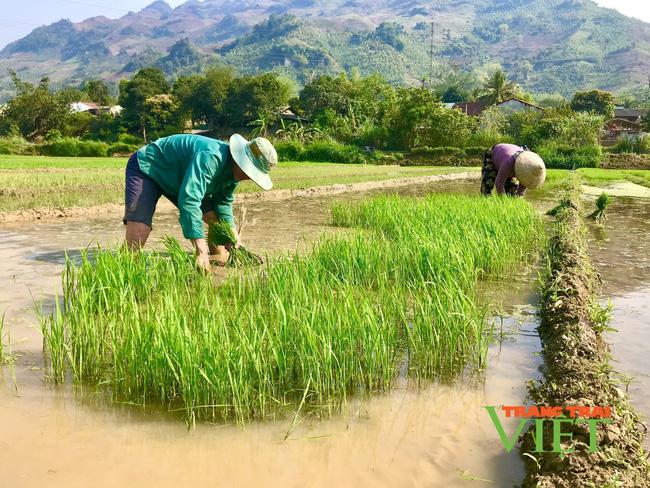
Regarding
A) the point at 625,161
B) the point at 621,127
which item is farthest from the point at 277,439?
the point at 621,127

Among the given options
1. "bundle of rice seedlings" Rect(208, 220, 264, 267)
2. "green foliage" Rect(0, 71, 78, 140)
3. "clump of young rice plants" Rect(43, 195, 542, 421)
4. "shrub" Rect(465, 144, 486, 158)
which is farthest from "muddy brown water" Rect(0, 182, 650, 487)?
"green foliage" Rect(0, 71, 78, 140)

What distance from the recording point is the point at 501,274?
4.50 meters

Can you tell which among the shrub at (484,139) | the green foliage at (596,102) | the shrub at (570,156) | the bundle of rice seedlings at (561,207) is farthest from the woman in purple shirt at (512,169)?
the green foliage at (596,102)

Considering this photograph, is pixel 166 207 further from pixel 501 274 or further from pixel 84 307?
pixel 84 307

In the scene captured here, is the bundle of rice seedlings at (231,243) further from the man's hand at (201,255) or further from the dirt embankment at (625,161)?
the dirt embankment at (625,161)

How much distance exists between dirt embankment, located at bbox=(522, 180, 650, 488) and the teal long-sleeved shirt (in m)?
2.10

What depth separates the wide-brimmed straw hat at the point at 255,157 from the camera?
365cm

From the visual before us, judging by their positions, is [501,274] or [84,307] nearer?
[84,307]

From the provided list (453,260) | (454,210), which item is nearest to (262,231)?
(454,210)

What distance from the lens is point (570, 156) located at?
22.1 meters

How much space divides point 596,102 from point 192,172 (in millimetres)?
49168

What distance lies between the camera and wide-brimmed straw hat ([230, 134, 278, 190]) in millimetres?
3654

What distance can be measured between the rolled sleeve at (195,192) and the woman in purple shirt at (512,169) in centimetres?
409

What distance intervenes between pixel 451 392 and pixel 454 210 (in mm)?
3615
